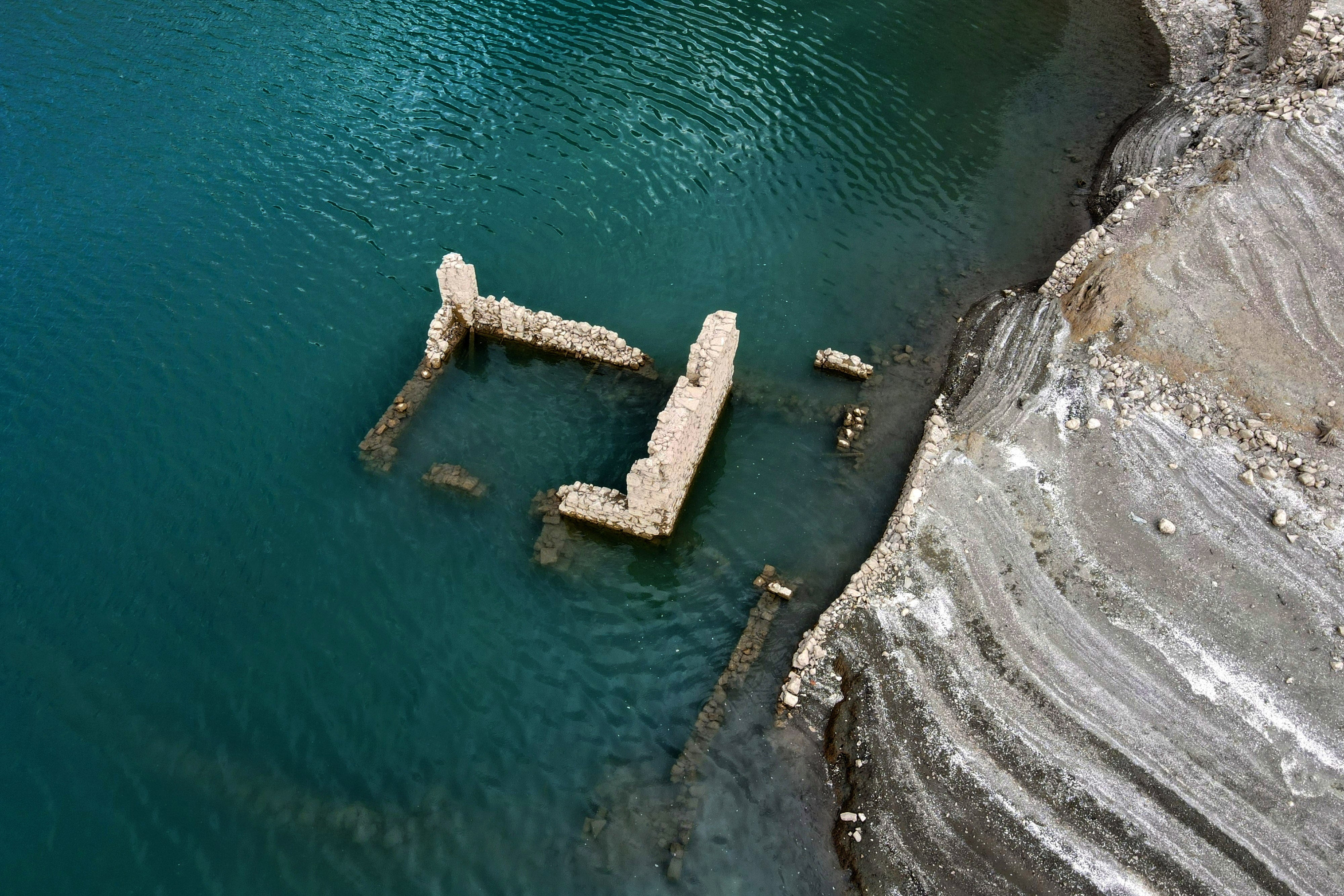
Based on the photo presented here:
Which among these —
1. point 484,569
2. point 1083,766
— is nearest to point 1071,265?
point 1083,766

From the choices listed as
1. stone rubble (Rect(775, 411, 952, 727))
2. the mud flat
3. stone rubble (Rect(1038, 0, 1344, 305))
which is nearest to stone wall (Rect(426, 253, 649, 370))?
stone rubble (Rect(775, 411, 952, 727))

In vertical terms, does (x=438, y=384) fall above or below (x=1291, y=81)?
below

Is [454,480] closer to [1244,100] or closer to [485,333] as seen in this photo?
[485,333]

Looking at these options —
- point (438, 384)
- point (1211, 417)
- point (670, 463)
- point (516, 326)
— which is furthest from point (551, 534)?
point (1211, 417)

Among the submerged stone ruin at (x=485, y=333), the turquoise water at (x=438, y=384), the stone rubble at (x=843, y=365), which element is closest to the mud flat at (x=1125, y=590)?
the turquoise water at (x=438, y=384)

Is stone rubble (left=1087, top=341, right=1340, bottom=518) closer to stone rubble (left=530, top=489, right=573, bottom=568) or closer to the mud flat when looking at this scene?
the mud flat
